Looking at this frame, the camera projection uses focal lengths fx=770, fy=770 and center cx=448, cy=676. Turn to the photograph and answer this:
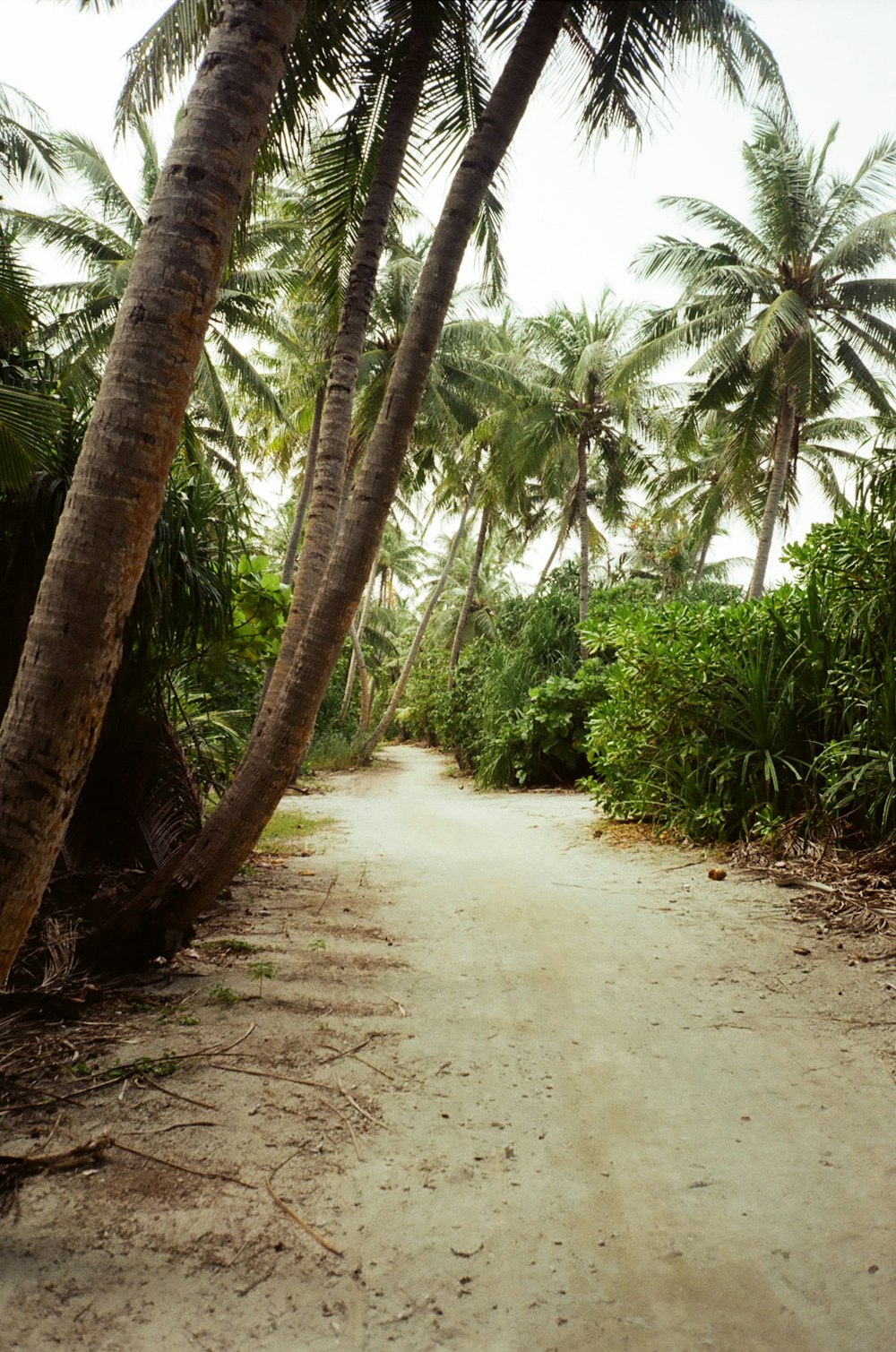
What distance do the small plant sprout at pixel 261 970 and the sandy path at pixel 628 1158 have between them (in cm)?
62

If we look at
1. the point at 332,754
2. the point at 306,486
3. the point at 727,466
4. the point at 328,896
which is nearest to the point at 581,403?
the point at 727,466

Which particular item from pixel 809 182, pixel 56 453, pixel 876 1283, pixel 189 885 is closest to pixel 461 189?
pixel 56 453

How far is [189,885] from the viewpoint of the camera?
3.58 meters

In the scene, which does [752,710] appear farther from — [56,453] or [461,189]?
[56,453]

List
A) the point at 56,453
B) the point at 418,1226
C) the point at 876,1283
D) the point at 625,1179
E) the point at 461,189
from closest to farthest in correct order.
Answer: the point at 876,1283 → the point at 418,1226 → the point at 625,1179 → the point at 56,453 → the point at 461,189

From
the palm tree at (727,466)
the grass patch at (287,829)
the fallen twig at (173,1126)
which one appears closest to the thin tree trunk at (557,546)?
the palm tree at (727,466)

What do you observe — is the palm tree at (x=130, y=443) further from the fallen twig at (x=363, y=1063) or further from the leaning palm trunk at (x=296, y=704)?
the leaning palm trunk at (x=296, y=704)

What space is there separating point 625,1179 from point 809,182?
19.3 meters

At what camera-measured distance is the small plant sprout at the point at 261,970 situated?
11.3 ft

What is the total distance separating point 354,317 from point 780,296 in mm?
13992

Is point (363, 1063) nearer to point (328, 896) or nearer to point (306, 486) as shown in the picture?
point (328, 896)

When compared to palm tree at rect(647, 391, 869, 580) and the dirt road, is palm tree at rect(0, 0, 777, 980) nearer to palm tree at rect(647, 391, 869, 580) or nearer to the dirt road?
the dirt road

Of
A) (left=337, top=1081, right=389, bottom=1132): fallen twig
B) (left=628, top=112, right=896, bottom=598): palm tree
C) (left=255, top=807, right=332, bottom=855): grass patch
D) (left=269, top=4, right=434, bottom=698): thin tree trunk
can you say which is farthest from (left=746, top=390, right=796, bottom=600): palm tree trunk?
(left=337, top=1081, right=389, bottom=1132): fallen twig

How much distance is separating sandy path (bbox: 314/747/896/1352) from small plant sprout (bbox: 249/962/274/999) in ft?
2.04
